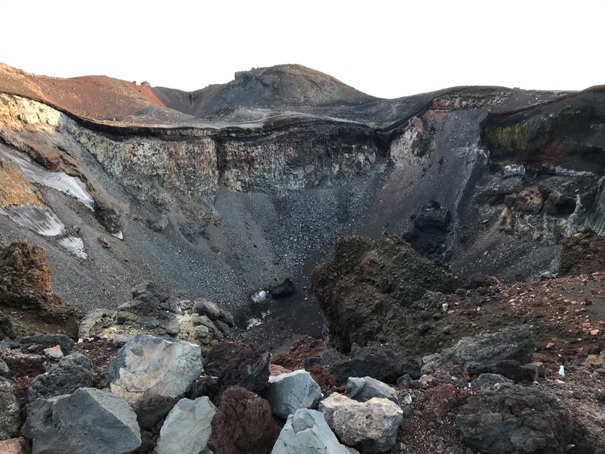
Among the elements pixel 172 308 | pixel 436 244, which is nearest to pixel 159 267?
pixel 172 308

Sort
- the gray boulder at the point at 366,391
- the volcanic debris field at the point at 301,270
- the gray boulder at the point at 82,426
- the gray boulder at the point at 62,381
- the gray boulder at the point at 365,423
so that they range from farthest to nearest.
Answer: the gray boulder at the point at 366,391 < the gray boulder at the point at 62,381 < the volcanic debris field at the point at 301,270 < the gray boulder at the point at 365,423 < the gray boulder at the point at 82,426

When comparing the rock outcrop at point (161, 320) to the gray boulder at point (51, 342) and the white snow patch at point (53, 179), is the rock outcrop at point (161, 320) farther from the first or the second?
the white snow patch at point (53, 179)

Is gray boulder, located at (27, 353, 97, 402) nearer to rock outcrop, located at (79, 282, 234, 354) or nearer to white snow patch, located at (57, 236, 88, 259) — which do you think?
rock outcrop, located at (79, 282, 234, 354)

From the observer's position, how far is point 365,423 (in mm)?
5055

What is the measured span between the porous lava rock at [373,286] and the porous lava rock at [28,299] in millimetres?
8554

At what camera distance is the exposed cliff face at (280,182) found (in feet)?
96.0

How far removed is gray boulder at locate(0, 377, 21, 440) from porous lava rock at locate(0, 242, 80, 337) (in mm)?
8058

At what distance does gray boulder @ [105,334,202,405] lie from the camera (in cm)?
550

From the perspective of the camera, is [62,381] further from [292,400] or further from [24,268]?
[24,268]

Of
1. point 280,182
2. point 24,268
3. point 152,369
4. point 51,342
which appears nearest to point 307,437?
point 152,369

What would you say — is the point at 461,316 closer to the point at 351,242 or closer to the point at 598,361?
the point at 598,361

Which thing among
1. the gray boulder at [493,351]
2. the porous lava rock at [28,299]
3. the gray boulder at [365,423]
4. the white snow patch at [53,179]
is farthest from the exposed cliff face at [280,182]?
the gray boulder at [365,423]

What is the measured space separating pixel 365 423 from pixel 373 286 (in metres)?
11.2

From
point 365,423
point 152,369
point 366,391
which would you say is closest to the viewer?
point 365,423
